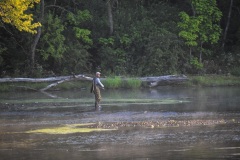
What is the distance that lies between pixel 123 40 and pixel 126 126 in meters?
27.7

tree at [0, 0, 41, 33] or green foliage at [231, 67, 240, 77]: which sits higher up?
tree at [0, 0, 41, 33]

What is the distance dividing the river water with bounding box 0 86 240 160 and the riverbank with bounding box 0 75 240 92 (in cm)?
486

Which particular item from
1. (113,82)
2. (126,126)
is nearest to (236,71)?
(113,82)

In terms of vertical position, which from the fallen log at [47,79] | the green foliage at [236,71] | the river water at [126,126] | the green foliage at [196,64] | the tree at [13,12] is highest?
the tree at [13,12]

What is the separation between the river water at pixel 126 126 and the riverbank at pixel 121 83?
4856 millimetres

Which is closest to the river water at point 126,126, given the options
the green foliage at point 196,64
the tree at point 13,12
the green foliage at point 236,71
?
the tree at point 13,12

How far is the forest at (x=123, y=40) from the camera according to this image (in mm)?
46969

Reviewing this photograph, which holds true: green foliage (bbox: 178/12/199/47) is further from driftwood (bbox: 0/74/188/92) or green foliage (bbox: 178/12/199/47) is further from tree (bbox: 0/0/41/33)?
tree (bbox: 0/0/41/33)

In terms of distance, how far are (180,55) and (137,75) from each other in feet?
14.0

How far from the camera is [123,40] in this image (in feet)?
165

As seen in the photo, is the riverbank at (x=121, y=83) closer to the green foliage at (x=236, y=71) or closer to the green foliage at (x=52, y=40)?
the green foliage at (x=236, y=71)

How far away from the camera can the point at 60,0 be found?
173ft

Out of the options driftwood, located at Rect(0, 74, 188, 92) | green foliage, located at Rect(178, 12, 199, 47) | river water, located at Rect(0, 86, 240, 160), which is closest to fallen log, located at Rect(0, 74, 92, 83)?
driftwood, located at Rect(0, 74, 188, 92)

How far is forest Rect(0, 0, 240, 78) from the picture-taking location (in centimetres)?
4697
